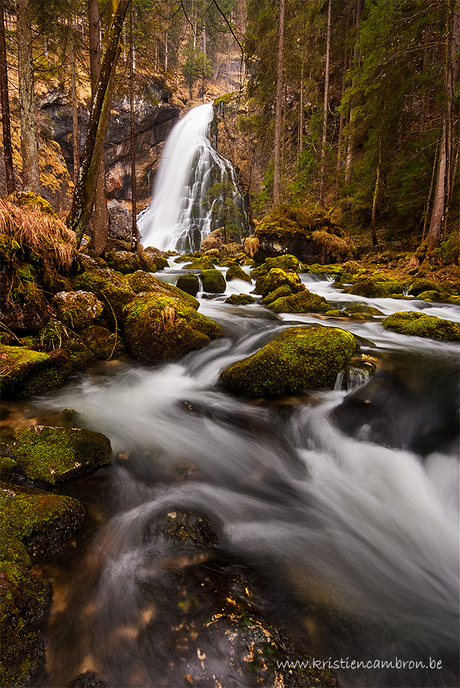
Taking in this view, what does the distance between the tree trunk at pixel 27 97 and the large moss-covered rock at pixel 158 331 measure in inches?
312

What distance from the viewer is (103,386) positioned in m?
4.59

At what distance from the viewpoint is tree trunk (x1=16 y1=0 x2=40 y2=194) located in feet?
30.1

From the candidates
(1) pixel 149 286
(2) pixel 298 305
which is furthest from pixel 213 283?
(1) pixel 149 286

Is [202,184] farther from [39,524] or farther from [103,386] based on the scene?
[39,524]

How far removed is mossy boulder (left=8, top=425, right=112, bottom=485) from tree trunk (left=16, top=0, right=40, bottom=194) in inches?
410

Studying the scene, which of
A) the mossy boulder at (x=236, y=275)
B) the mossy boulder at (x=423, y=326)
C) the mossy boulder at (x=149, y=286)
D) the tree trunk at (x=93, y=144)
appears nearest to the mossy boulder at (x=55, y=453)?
the mossy boulder at (x=149, y=286)

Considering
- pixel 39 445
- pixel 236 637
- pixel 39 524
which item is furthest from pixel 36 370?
pixel 236 637

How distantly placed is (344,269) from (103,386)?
509 inches

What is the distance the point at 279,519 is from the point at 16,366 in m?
3.55

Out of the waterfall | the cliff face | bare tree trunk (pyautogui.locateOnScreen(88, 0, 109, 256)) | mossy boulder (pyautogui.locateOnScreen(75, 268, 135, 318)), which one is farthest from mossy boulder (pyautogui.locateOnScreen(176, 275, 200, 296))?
the cliff face

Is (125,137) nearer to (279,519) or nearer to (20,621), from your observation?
(279,519)

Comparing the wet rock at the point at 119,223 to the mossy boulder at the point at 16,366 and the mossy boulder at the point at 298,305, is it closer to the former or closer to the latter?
the mossy boulder at the point at 298,305

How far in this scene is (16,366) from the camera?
12.5 ft

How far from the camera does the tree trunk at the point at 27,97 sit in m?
9.16
